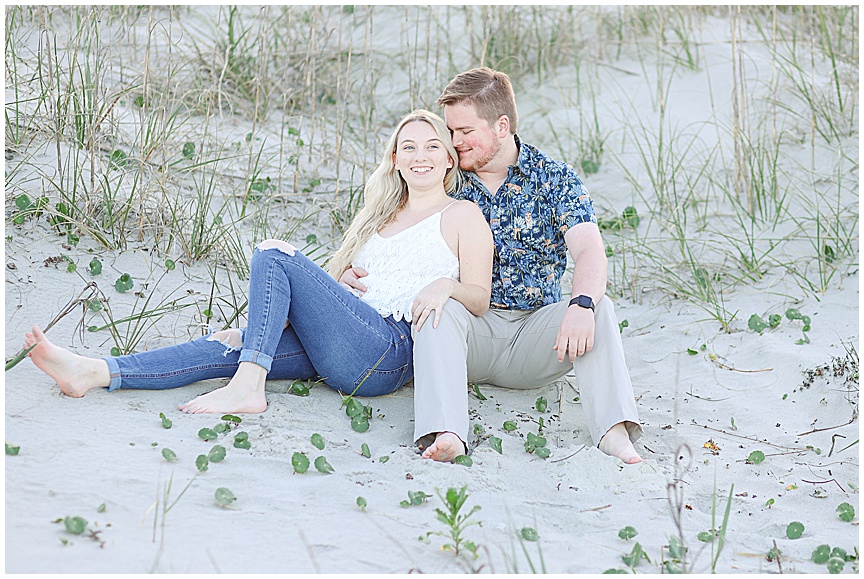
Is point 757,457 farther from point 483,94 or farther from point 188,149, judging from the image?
point 188,149

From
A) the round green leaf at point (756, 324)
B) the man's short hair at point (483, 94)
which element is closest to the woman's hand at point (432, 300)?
the man's short hair at point (483, 94)

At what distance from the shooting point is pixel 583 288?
3.12 metres

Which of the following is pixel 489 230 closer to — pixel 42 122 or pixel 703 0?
pixel 42 122

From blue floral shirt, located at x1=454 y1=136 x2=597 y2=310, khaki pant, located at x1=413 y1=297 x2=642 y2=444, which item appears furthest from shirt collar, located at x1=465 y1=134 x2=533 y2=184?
khaki pant, located at x1=413 y1=297 x2=642 y2=444

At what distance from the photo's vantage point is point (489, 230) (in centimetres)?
326

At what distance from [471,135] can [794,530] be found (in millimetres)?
1752

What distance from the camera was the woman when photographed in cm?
302

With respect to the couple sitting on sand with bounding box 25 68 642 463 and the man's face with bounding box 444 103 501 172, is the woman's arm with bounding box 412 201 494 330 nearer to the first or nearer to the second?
the couple sitting on sand with bounding box 25 68 642 463

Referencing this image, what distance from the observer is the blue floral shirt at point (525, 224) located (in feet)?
11.4

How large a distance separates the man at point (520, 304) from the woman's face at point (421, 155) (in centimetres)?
15

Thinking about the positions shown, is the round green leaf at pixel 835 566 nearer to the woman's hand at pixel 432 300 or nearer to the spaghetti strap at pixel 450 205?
the woman's hand at pixel 432 300

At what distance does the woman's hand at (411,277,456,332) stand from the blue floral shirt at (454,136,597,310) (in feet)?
1.36

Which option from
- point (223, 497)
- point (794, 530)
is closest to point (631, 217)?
point (794, 530)

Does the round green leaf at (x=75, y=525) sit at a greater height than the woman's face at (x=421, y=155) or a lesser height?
lesser
